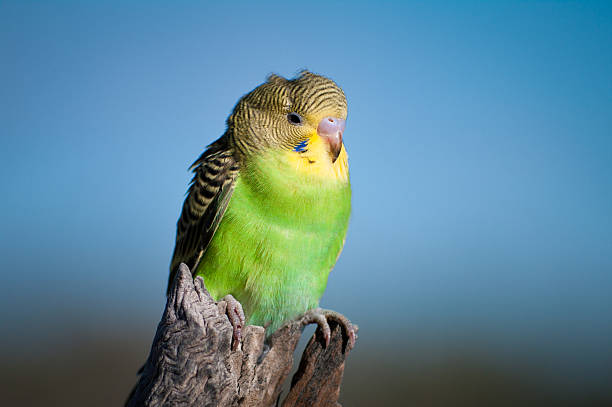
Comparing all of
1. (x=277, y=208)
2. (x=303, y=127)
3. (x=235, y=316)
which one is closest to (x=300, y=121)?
(x=303, y=127)

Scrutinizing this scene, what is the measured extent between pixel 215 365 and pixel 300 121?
4.92 ft

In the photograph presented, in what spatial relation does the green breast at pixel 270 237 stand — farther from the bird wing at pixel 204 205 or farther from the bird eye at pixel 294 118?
the bird eye at pixel 294 118

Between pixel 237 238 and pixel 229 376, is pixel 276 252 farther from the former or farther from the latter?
pixel 229 376

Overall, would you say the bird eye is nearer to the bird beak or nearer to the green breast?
the bird beak

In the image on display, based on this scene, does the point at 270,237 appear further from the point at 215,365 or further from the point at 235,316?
the point at 215,365

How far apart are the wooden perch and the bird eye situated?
1.13 m

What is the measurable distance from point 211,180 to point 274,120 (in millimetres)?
570

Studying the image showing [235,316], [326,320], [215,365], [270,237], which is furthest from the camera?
[326,320]

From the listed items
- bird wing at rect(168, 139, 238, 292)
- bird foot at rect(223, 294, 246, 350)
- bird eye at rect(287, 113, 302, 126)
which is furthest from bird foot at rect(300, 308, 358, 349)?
bird eye at rect(287, 113, 302, 126)

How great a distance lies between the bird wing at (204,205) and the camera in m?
2.97

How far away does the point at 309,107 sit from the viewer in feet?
9.51

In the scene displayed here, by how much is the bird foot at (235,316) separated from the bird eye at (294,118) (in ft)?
3.72

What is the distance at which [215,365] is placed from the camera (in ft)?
7.27

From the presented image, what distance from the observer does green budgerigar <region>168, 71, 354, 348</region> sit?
9.48 feet
